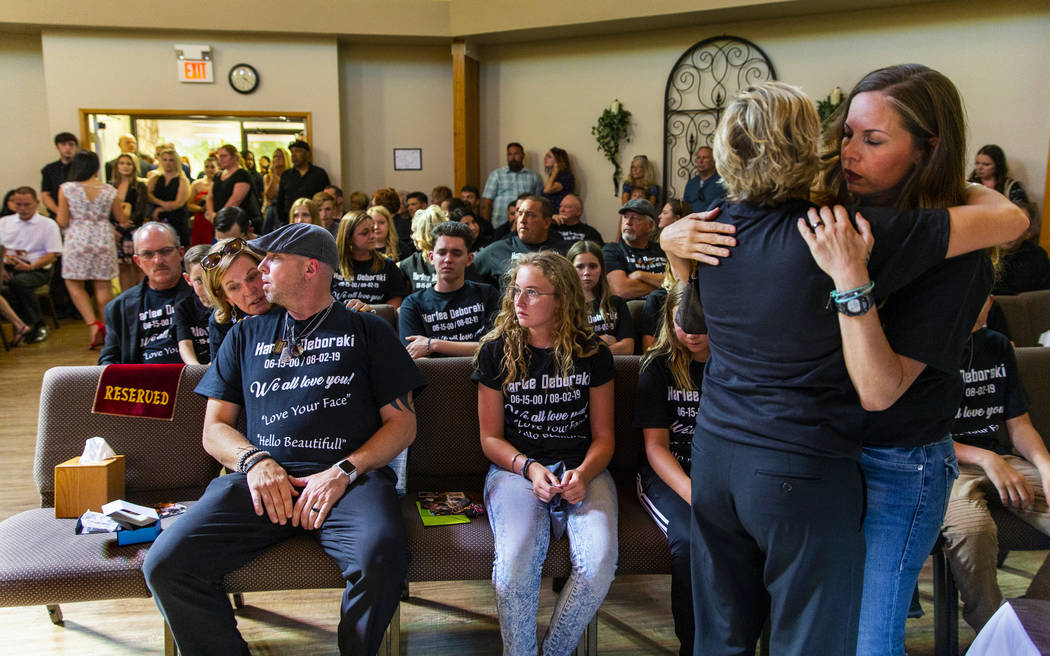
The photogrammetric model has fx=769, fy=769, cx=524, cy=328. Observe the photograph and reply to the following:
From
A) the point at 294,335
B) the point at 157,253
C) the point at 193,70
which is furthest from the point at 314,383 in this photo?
the point at 193,70

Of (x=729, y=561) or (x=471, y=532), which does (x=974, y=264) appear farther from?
(x=471, y=532)

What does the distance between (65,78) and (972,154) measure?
921 centimetres

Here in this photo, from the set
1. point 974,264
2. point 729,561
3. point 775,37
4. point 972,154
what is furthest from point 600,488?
point 775,37

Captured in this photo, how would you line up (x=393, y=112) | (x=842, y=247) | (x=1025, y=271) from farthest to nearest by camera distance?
(x=393, y=112) < (x=1025, y=271) < (x=842, y=247)

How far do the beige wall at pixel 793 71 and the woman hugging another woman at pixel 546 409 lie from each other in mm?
5717

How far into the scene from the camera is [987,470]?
2.23m

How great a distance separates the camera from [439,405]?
252cm

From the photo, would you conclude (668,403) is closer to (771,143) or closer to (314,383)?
(314,383)

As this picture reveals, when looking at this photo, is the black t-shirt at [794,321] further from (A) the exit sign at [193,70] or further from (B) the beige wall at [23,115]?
(B) the beige wall at [23,115]

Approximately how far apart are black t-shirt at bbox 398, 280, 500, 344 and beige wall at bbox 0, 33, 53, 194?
753 cm

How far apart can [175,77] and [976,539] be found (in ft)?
29.3

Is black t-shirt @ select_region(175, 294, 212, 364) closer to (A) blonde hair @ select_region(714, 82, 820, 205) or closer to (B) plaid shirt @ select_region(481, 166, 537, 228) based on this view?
(A) blonde hair @ select_region(714, 82, 820, 205)

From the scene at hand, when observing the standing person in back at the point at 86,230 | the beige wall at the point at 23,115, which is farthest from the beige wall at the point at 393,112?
the beige wall at the point at 23,115

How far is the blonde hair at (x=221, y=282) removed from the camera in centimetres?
273
